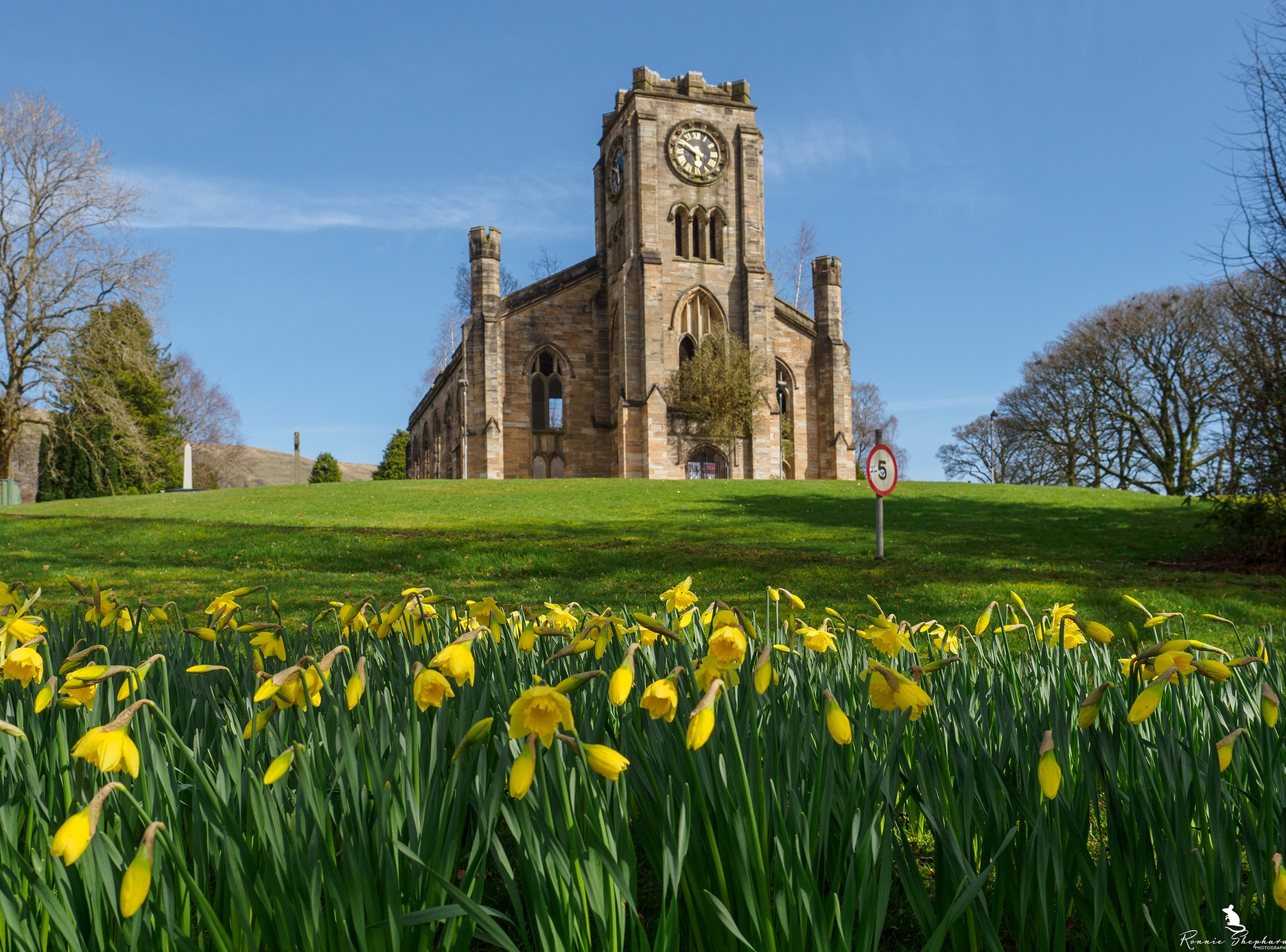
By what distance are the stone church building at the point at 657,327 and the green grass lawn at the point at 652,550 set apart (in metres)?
14.4

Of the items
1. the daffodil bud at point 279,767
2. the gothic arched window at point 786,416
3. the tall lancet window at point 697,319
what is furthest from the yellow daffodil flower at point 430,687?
the gothic arched window at point 786,416

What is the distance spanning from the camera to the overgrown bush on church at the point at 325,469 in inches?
2250

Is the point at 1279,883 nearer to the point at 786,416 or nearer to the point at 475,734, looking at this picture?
the point at 475,734

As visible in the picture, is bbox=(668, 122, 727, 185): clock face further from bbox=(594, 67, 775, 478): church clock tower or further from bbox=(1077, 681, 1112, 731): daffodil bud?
bbox=(1077, 681, 1112, 731): daffodil bud

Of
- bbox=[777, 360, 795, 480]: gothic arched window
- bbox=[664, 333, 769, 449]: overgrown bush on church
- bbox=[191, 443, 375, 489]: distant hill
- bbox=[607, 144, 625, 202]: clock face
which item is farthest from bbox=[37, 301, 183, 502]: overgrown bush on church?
bbox=[777, 360, 795, 480]: gothic arched window

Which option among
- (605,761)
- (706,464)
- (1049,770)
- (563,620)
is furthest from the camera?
(706,464)

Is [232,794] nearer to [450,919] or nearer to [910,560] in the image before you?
[450,919]

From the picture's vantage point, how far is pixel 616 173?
3966 centimetres

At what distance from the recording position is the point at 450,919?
1.55 m

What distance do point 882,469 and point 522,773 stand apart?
991 cm

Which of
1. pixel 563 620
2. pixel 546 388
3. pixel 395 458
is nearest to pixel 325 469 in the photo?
pixel 395 458

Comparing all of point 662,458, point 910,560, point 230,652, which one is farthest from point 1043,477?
point 230,652

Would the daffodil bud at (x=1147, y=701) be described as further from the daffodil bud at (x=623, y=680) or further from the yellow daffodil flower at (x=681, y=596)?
the yellow daffodil flower at (x=681, y=596)

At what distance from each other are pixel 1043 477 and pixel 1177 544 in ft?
87.4
